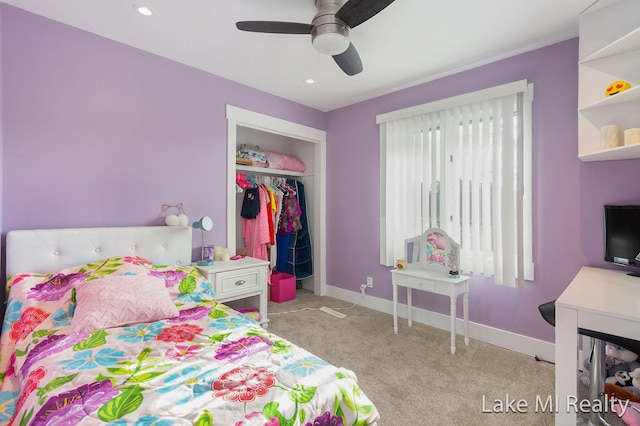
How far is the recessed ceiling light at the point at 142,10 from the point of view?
1.93 m

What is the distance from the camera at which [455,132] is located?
276 cm

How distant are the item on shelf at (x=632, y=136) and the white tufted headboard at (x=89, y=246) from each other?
318cm

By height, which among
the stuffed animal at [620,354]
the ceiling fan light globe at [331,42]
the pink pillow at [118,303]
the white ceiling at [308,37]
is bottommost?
the stuffed animal at [620,354]

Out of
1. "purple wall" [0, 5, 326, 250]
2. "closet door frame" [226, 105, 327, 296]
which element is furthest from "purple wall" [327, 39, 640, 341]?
"purple wall" [0, 5, 326, 250]

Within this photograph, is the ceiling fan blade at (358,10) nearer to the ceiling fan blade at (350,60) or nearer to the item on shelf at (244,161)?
the ceiling fan blade at (350,60)

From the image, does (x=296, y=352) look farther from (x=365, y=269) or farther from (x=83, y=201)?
(x=365, y=269)

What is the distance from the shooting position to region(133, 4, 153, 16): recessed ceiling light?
1927mm

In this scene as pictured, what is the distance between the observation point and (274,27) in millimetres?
1700

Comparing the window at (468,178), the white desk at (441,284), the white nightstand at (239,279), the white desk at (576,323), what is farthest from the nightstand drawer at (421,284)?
the white nightstand at (239,279)

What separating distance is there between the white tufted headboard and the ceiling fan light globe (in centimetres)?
184

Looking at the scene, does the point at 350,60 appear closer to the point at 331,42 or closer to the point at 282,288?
the point at 331,42

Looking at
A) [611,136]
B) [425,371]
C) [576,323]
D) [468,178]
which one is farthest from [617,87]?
[425,371]

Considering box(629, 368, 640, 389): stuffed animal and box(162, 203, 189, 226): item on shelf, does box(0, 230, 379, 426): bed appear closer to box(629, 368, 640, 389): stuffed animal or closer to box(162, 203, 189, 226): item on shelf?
box(162, 203, 189, 226): item on shelf

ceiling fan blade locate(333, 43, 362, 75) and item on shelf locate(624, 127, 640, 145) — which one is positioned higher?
ceiling fan blade locate(333, 43, 362, 75)
